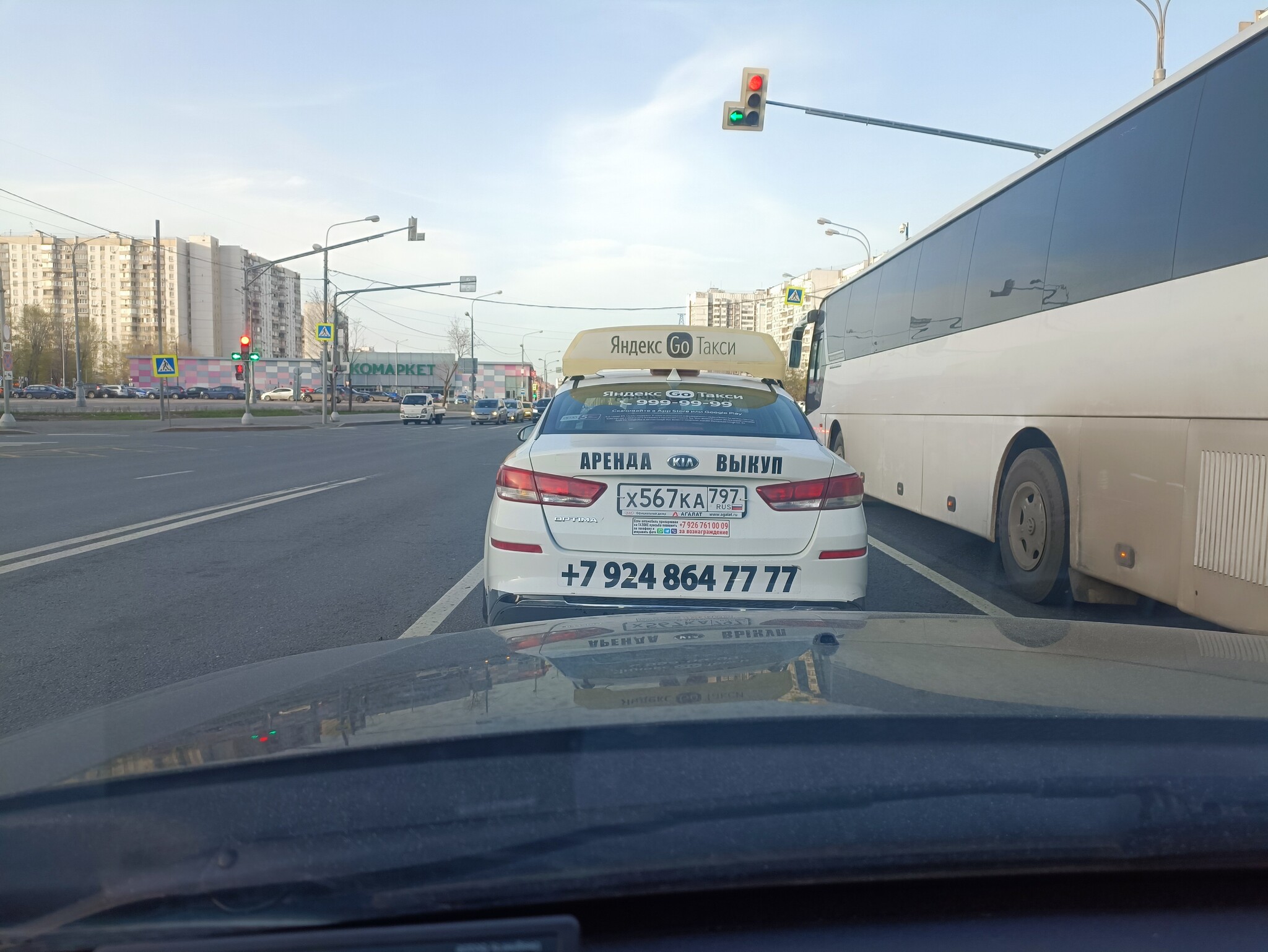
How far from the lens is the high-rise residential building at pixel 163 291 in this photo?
120 metres

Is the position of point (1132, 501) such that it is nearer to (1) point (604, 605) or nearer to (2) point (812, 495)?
(2) point (812, 495)

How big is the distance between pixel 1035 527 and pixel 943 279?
337cm

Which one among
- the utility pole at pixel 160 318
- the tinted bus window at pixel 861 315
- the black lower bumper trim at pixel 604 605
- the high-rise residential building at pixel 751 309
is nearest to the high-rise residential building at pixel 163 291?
the high-rise residential building at pixel 751 309

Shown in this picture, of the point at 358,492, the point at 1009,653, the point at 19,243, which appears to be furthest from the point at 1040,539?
the point at 19,243

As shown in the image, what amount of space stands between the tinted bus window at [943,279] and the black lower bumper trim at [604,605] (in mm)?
5149

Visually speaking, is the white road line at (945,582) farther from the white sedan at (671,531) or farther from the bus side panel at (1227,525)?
the white sedan at (671,531)

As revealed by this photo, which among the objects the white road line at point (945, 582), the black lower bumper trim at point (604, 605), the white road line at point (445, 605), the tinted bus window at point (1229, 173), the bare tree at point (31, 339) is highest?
the bare tree at point (31, 339)

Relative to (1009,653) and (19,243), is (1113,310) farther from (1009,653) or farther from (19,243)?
(19,243)

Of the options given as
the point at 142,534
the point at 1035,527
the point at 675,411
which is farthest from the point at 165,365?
the point at 1035,527

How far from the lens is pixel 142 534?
927cm

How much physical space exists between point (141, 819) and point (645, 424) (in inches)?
141

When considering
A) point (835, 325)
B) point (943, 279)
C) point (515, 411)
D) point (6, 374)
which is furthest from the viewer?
point (515, 411)

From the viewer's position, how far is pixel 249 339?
38188 mm

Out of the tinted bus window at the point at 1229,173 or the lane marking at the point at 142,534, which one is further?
the lane marking at the point at 142,534
